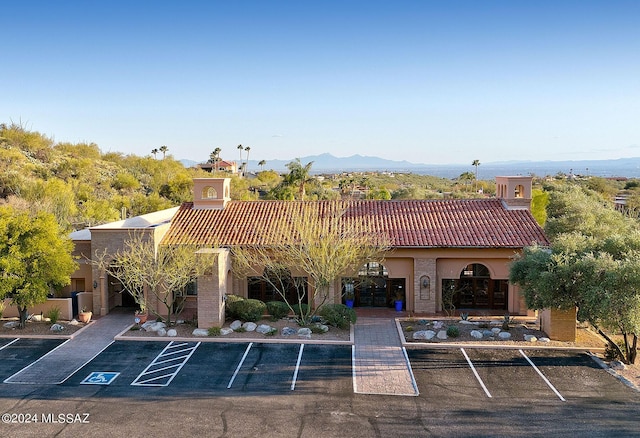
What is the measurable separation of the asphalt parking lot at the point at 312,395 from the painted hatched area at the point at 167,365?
0.06 m

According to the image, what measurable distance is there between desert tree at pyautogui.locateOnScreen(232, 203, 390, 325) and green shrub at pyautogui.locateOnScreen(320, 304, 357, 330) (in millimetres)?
448

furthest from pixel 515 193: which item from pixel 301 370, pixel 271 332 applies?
pixel 301 370

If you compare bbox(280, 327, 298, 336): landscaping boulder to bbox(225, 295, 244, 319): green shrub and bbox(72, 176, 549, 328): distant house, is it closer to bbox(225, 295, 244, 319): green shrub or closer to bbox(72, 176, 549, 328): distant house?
bbox(225, 295, 244, 319): green shrub

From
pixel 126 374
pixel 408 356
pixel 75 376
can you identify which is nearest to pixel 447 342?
pixel 408 356

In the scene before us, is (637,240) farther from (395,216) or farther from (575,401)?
(395,216)

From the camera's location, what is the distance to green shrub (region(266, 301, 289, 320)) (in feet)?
76.9

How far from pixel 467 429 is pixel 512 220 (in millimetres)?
14661

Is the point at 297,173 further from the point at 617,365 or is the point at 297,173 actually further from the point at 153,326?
the point at 617,365

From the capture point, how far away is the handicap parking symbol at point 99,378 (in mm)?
16828

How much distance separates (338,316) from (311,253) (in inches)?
110

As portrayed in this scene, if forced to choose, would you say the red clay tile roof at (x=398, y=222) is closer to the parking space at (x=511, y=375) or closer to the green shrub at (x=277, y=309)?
the green shrub at (x=277, y=309)

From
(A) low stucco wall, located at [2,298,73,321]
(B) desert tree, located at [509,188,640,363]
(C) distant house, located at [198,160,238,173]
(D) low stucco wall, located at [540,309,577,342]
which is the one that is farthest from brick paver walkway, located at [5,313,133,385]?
A: (C) distant house, located at [198,160,238,173]

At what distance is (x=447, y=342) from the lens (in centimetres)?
2031

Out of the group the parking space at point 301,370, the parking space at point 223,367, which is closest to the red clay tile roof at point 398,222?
the parking space at point 301,370
